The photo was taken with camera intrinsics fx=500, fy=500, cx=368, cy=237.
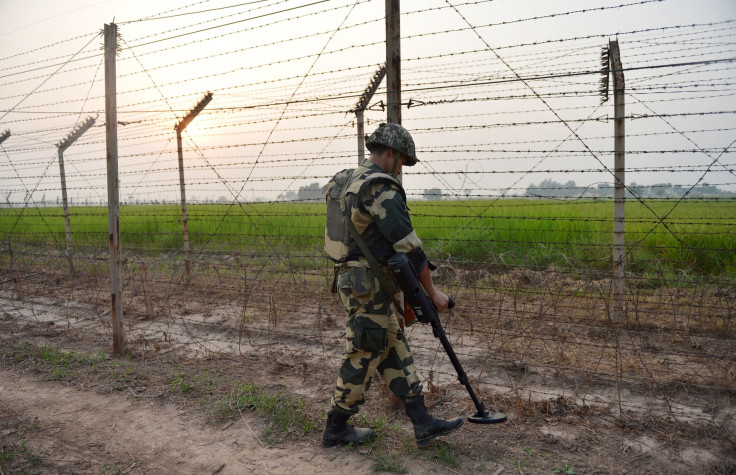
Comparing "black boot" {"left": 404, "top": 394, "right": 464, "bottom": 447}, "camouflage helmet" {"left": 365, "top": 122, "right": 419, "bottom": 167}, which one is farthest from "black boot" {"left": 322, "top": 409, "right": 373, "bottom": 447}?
"camouflage helmet" {"left": 365, "top": 122, "right": 419, "bottom": 167}

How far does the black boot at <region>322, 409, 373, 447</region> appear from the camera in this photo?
2852mm

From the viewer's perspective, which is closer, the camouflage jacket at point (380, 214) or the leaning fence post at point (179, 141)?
the camouflage jacket at point (380, 214)

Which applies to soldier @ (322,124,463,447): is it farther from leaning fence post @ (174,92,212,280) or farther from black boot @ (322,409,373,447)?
leaning fence post @ (174,92,212,280)

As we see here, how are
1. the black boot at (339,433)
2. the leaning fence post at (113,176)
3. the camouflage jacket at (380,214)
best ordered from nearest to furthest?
the camouflage jacket at (380,214), the black boot at (339,433), the leaning fence post at (113,176)

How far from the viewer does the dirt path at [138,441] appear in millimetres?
2723

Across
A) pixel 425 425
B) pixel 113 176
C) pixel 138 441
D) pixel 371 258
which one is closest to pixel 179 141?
pixel 113 176

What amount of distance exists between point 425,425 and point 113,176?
351 centimetres

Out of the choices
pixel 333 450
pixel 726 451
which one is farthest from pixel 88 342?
pixel 726 451

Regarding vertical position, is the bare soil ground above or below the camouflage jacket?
below

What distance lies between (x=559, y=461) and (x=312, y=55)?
134 inches

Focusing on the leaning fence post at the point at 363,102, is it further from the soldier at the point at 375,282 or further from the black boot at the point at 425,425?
the black boot at the point at 425,425

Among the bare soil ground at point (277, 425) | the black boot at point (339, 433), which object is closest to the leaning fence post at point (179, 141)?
the bare soil ground at point (277, 425)

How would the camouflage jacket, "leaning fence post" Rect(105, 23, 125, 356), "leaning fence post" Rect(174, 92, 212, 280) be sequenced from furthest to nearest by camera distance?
1. "leaning fence post" Rect(174, 92, 212, 280)
2. "leaning fence post" Rect(105, 23, 125, 356)
3. the camouflage jacket

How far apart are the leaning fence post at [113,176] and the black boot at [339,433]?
8.64 feet
